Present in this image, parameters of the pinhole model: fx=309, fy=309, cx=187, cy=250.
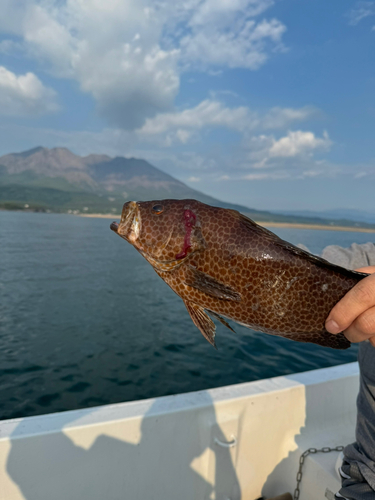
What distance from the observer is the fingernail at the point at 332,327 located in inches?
78.8

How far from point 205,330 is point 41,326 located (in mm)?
15746

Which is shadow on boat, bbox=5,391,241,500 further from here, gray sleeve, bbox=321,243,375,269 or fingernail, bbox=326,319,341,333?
fingernail, bbox=326,319,341,333

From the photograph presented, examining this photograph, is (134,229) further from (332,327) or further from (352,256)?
(352,256)

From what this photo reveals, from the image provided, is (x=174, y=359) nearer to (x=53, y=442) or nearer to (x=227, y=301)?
(x=53, y=442)

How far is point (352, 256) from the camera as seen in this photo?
127 inches

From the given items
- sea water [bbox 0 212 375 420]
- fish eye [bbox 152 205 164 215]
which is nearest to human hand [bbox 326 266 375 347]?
fish eye [bbox 152 205 164 215]

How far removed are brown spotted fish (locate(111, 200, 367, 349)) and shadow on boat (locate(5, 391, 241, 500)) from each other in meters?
2.33

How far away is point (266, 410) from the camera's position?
15.1ft

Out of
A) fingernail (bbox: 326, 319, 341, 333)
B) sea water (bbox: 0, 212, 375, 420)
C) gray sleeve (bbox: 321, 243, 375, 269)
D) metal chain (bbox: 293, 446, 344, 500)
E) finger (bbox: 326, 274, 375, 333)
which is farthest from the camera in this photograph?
sea water (bbox: 0, 212, 375, 420)

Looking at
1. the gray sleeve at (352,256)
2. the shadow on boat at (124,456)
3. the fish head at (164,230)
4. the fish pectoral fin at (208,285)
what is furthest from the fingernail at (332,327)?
the shadow on boat at (124,456)

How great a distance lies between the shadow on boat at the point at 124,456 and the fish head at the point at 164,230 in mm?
2496

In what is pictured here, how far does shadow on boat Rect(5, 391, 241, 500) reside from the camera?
11.1 ft

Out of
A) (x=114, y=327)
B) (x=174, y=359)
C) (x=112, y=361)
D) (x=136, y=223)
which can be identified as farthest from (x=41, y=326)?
(x=136, y=223)

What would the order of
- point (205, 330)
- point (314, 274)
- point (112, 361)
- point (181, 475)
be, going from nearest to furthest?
point (314, 274) < point (205, 330) < point (181, 475) < point (112, 361)
